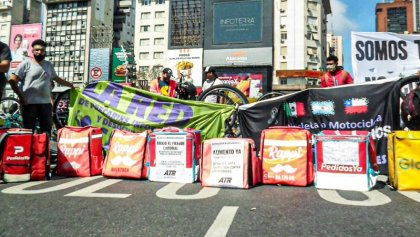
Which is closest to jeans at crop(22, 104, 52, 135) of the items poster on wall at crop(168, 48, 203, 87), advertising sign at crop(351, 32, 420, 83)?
advertising sign at crop(351, 32, 420, 83)

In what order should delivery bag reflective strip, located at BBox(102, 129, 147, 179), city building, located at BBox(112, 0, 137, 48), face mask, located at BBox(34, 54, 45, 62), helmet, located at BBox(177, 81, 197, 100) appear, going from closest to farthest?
delivery bag reflective strip, located at BBox(102, 129, 147, 179), face mask, located at BBox(34, 54, 45, 62), helmet, located at BBox(177, 81, 197, 100), city building, located at BBox(112, 0, 137, 48)

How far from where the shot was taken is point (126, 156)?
4332mm

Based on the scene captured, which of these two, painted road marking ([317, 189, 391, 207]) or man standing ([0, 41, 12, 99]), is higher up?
man standing ([0, 41, 12, 99])

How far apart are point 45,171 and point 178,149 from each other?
67.0 inches

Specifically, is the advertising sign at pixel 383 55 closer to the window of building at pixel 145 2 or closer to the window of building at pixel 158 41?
the window of building at pixel 158 41

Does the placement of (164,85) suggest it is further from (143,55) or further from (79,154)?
(143,55)

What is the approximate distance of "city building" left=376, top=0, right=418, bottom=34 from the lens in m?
182

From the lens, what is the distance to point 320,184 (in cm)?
371

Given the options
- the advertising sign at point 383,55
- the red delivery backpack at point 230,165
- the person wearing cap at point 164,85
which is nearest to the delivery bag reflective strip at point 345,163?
the red delivery backpack at point 230,165

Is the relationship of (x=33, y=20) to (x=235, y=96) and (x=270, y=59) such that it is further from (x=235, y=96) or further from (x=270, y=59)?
(x=235, y=96)

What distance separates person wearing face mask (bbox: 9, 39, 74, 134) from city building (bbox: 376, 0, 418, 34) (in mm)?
207849

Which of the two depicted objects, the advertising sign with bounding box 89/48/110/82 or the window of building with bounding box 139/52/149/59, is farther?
the window of building with bounding box 139/52/149/59

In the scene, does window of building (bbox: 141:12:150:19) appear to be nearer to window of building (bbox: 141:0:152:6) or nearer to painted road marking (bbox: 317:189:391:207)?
window of building (bbox: 141:0:152:6)

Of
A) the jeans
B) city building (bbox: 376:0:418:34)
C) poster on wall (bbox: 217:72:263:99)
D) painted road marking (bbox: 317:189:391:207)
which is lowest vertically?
painted road marking (bbox: 317:189:391:207)
